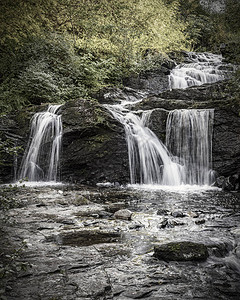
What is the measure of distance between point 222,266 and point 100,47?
17.2m

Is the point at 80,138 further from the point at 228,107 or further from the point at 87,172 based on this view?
the point at 228,107

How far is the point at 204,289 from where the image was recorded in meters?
2.33

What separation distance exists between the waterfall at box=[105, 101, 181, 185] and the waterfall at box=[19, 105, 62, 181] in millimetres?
2489

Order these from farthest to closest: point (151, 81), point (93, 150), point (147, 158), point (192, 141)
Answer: point (151, 81) < point (192, 141) < point (147, 158) < point (93, 150)

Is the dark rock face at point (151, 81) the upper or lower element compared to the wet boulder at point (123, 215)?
upper

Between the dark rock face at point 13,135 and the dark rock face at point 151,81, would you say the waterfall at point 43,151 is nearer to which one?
the dark rock face at point 13,135

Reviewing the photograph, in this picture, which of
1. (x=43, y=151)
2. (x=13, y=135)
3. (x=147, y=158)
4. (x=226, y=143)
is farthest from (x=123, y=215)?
(x=13, y=135)

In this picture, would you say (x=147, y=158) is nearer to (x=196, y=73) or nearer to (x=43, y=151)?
(x=43, y=151)

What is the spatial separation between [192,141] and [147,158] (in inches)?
75.4

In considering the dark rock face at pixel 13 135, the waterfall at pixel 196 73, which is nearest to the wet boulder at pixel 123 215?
the dark rock face at pixel 13 135

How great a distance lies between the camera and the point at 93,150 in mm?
9359

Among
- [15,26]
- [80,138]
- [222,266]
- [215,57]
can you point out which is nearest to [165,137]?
[80,138]

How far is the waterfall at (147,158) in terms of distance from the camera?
9398mm

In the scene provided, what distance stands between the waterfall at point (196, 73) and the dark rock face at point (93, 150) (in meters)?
8.08
